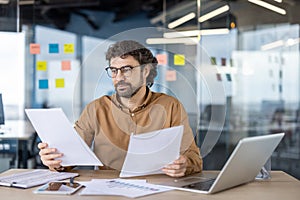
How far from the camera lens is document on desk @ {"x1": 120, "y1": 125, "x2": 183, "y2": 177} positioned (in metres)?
1.68

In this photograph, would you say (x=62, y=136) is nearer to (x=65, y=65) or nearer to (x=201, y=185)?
(x=201, y=185)

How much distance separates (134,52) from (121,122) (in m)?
0.31

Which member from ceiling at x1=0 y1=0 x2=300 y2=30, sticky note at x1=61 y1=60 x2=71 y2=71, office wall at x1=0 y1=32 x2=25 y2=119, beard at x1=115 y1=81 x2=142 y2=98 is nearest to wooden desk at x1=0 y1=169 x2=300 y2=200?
beard at x1=115 y1=81 x2=142 y2=98

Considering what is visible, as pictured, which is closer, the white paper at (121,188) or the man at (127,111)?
the white paper at (121,188)

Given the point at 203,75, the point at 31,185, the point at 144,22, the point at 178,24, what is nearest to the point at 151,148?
the point at 31,185

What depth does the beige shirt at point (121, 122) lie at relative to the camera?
1.97 meters

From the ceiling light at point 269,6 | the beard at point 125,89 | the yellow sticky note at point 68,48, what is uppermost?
the ceiling light at point 269,6

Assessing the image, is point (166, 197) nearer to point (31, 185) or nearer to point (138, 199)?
point (138, 199)

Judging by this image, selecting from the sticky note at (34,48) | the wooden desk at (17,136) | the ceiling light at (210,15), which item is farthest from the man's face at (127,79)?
the sticky note at (34,48)

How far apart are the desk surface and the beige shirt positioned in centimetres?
255

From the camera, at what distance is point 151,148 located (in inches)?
66.2

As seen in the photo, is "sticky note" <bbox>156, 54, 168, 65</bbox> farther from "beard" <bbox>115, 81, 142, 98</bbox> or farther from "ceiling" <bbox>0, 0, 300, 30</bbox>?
"ceiling" <bbox>0, 0, 300, 30</bbox>

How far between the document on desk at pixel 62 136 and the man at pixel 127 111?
0.15 meters

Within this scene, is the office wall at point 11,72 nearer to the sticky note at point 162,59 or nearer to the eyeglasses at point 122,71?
the sticky note at point 162,59
